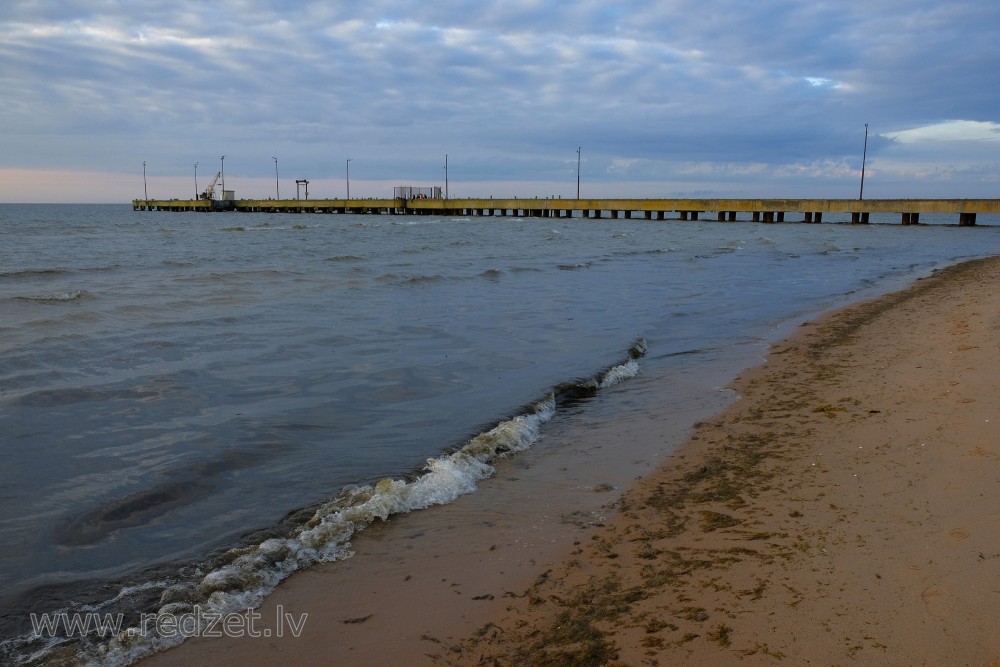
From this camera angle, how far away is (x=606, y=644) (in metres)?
2.81

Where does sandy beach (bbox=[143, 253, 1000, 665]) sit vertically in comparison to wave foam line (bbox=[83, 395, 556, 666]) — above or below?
above

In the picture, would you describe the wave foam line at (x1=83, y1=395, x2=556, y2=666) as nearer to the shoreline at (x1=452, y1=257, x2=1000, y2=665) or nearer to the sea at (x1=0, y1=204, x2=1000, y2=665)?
the sea at (x1=0, y1=204, x2=1000, y2=665)

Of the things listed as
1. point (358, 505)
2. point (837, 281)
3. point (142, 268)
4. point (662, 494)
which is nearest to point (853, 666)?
point (662, 494)

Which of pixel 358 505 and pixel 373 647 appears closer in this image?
pixel 373 647

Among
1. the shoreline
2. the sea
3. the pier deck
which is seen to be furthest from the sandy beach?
the pier deck

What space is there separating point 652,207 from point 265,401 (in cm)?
6127

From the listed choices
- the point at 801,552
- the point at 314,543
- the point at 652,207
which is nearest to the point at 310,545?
the point at 314,543

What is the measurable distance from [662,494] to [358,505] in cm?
195

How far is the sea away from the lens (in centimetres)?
375

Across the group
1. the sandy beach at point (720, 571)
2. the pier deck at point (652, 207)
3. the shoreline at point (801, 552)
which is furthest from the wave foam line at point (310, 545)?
the pier deck at point (652, 207)

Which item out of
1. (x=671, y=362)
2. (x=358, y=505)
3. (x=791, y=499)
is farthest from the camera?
(x=671, y=362)

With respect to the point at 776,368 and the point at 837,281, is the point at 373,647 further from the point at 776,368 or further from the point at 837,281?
the point at 837,281

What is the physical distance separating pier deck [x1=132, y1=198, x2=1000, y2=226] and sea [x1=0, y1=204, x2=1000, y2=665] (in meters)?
41.1

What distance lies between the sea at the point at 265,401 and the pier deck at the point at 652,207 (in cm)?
4108
